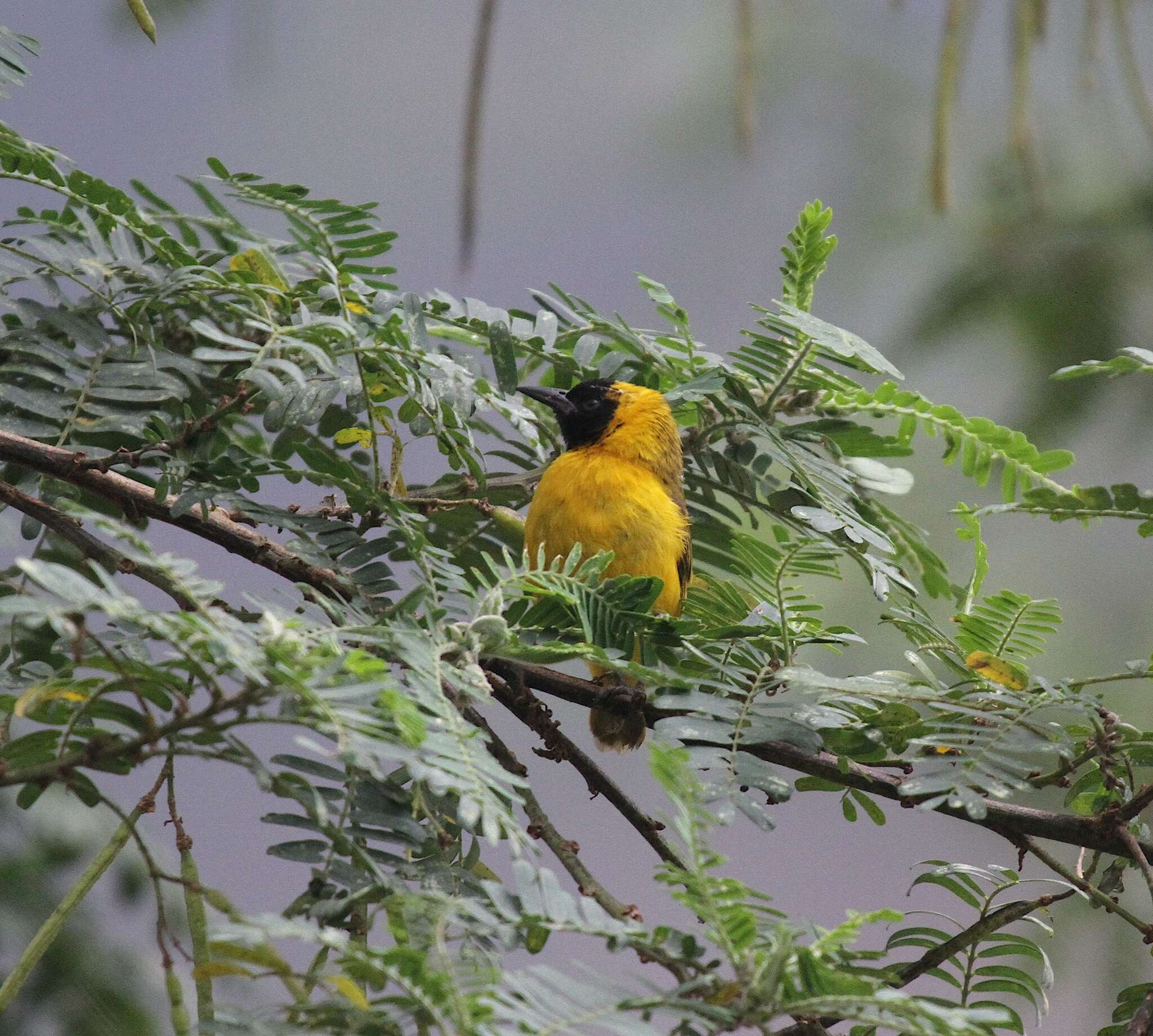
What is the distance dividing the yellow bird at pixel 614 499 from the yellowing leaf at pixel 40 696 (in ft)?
2.24

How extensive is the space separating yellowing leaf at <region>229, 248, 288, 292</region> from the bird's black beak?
30 cm

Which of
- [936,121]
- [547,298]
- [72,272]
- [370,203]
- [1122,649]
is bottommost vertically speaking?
[72,272]

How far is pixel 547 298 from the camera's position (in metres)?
1.25

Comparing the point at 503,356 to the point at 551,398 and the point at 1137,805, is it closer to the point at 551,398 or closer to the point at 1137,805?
the point at 551,398

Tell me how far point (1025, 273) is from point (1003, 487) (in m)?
2.99

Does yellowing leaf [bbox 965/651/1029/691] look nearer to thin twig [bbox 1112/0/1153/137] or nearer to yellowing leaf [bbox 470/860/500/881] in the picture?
yellowing leaf [bbox 470/860/500/881]

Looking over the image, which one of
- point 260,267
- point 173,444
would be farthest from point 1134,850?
point 260,267

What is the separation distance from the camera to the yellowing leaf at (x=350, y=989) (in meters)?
0.61

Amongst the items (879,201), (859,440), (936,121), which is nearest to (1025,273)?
(879,201)

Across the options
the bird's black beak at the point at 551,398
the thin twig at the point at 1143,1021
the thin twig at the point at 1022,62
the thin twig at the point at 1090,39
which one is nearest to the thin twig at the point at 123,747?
the thin twig at the point at 1143,1021

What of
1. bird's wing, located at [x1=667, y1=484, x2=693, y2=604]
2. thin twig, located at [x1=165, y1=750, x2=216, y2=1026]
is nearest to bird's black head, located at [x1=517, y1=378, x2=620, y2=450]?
bird's wing, located at [x1=667, y1=484, x2=693, y2=604]

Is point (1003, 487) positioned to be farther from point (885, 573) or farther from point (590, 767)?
point (590, 767)

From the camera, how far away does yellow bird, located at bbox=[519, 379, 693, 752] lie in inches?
58.0

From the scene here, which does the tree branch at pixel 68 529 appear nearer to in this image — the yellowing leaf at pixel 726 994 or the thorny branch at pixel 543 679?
the thorny branch at pixel 543 679
